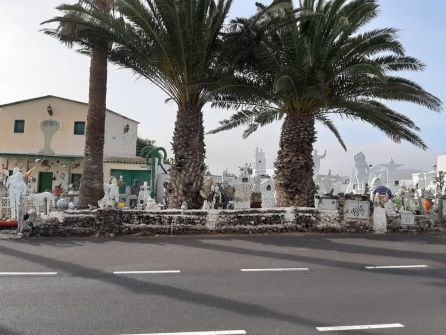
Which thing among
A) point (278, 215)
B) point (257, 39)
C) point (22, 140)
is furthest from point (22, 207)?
point (22, 140)

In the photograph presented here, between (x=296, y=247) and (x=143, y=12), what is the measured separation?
7.71m

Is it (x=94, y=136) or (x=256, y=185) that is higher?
(x=94, y=136)

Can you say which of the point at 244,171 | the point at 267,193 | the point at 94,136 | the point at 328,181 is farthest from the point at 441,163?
the point at 94,136

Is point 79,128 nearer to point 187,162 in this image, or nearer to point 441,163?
point 187,162

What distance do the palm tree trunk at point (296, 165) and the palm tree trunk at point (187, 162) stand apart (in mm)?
2880

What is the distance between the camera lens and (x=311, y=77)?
13.5 m

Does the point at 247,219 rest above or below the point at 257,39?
below

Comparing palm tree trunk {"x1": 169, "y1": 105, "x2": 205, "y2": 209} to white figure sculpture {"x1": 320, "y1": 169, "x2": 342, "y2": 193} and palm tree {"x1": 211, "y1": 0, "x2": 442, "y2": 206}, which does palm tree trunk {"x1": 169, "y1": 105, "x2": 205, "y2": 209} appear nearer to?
palm tree {"x1": 211, "y1": 0, "x2": 442, "y2": 206}

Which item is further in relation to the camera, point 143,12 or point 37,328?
point 143,12

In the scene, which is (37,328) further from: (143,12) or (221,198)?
(221,198)

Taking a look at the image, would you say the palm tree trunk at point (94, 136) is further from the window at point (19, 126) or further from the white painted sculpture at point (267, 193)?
the window at point (19, 126)

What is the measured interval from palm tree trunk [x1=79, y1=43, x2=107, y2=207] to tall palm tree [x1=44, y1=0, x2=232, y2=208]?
1.21m

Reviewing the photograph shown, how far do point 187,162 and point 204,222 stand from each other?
239cm

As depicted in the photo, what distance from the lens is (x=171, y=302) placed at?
571cm
